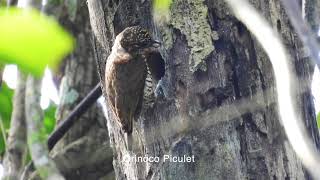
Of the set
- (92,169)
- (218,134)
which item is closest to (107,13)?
(218,134)

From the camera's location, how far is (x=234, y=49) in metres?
1.91

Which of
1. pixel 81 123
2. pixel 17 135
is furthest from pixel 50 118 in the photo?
pixel 17 135

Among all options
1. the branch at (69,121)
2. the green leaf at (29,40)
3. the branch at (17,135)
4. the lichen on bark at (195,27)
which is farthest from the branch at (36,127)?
the branch at (69,121)

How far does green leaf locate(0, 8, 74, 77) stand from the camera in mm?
934

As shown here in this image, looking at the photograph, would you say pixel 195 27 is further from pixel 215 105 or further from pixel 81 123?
pixel 81 123

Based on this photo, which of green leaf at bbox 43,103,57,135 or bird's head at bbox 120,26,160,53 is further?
green leaf at bbox 43,103,57,135

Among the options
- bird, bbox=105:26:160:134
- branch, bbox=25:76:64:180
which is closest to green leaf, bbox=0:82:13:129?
bird, bbox=105:26:160:134

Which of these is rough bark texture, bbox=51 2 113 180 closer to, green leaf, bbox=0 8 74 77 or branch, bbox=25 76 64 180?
branch, bbox=25 76 64 180

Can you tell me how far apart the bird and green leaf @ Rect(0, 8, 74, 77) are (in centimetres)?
100

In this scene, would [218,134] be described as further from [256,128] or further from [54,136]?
[54,136]

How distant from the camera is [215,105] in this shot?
1.90 m

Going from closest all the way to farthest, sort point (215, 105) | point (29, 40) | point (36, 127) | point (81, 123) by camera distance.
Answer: point (29, 40)
point (36, 127)
point (215, 105)
point (81, 123)

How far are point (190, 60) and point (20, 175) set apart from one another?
1.82 feet

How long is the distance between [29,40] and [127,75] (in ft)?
3.55
